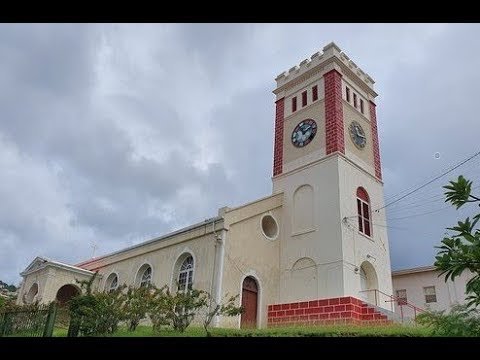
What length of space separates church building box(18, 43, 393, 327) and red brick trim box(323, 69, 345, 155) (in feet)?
0.22

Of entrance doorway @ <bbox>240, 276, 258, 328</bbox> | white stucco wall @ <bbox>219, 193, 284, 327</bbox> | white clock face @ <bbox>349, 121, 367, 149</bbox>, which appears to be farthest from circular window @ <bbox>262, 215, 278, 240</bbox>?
white clock face @ <bbox>349, 121, 367, 149</bbox>

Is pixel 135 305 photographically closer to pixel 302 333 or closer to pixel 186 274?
pixel 302 333

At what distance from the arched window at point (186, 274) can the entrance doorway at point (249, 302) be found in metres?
2.75

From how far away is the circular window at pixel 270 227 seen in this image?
2322cm

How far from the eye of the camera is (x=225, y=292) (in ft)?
64.2

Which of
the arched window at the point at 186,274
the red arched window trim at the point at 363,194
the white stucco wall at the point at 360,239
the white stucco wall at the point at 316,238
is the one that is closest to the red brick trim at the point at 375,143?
the white stucco wall at the point at 360,239

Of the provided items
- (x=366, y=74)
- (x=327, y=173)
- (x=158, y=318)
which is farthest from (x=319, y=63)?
(x=158, y=318)

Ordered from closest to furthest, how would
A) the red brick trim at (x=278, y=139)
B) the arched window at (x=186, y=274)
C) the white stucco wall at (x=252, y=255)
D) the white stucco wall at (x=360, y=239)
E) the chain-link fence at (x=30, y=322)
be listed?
the chain-link fence at (x=30, y=322) < the white stucco wall at (x=252, y=255) < the white stucco wall at (x=360, y=239) < the arched window at (x=186, y=274) < the red brick trim at (x=278, y=139)

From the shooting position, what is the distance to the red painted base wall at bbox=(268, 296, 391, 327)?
18.9 metres

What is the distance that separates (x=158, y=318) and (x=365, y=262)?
11.4 m

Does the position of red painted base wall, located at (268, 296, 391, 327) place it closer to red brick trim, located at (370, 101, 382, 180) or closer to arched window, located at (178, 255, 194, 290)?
arched window, located at (178, 255, 194, 290)

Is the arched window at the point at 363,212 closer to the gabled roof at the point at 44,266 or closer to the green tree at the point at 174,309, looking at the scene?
the green tree at the point at 174,309
